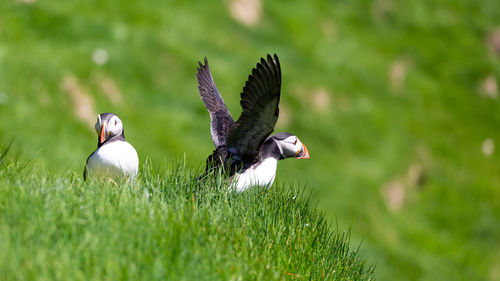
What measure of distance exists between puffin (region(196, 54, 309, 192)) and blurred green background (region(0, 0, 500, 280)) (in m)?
3.92

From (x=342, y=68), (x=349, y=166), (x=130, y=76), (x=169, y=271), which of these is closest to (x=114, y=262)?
(x=169, y=271)

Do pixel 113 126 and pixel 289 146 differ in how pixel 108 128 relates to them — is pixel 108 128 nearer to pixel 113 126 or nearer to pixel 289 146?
pixel 113 126

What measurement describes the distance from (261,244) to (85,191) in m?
1.28

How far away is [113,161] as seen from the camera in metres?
4.55

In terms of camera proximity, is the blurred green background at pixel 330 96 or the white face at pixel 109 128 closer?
the white face at pixel 109 128

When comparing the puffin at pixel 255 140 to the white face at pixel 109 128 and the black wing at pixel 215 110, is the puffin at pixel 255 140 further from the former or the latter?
the white face at pixel 109 128

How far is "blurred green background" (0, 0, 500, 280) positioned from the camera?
11.0m

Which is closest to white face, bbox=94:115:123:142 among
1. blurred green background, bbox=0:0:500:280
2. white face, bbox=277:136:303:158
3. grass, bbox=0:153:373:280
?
grass, bbox=0:153:373:280

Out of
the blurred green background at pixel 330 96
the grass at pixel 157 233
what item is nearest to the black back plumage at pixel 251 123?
the grass at pixel 157 233

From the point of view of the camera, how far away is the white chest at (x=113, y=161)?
15.0 ft

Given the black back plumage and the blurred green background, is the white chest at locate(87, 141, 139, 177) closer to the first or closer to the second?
the black back plumage

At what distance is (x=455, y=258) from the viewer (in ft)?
47.3

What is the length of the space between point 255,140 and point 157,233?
1.63 m

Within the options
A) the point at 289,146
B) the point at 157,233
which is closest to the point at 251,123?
the point at 289,146
